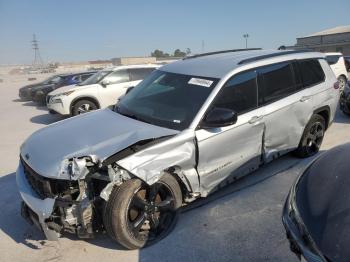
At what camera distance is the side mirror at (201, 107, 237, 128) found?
3629 millimetres

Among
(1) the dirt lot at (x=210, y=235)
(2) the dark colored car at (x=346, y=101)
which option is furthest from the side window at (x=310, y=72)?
(2) the dark colored car at (x=346, y=101)

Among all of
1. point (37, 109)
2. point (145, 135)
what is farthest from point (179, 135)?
point (37, 109)

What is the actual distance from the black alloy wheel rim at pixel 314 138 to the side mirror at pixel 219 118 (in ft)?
7.32

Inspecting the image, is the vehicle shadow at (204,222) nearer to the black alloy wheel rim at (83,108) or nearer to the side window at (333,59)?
the black alloy wheel rim at (83,108)

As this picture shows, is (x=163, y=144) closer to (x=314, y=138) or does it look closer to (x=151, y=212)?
(x=151, y=212)

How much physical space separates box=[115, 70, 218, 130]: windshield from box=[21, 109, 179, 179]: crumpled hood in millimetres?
169

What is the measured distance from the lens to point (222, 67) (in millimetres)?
4273

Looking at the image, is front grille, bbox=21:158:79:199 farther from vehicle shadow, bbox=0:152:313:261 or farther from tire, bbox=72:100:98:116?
tire, bbox=72:100:98:116

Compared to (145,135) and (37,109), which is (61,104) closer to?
(37,109)

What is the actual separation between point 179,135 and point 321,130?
3.16 m

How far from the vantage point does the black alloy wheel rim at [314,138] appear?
5410 mm

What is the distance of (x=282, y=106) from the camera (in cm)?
460

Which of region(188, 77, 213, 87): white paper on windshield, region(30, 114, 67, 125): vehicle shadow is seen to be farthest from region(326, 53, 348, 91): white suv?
region(188, 77, 213, 87): white paper on windshield

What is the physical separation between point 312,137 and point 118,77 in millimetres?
7253
